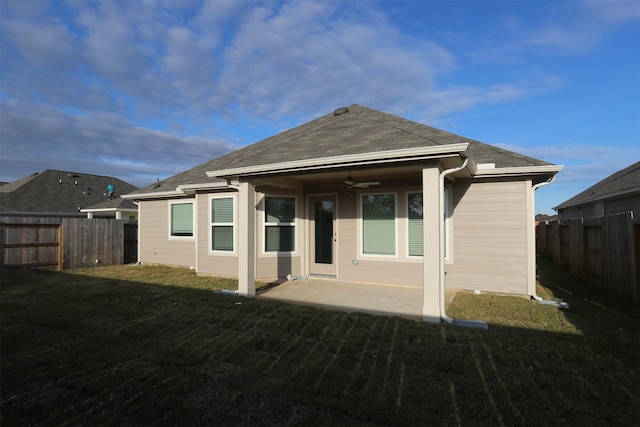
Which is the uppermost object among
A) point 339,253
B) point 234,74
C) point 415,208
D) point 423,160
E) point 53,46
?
point 234,74

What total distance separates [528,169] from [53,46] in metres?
12.4

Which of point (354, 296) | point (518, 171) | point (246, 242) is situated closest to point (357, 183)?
point (354, 296)

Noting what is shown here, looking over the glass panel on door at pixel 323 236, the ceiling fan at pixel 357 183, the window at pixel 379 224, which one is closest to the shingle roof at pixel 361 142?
the ceiling fan at pixel 357 183

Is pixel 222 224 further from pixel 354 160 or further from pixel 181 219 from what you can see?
pixel 354 160

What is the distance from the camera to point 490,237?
7375 mm

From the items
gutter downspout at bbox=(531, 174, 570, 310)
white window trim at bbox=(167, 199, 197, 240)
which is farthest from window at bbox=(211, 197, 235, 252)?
gutter downspout at bbox=(531, 174, 570, 310)

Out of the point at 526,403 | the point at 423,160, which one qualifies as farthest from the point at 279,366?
the point at 423,160

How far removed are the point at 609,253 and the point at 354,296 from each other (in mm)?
5279

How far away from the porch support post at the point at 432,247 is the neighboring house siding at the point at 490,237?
107 inches

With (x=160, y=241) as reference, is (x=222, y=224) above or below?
above

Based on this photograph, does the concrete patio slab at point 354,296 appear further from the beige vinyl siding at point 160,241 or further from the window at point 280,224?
the beige vinyl siding at point 160,241

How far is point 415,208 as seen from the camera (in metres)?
7.72

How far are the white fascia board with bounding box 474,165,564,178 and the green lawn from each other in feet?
8.58

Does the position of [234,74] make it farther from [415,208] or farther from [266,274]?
[415,208]
